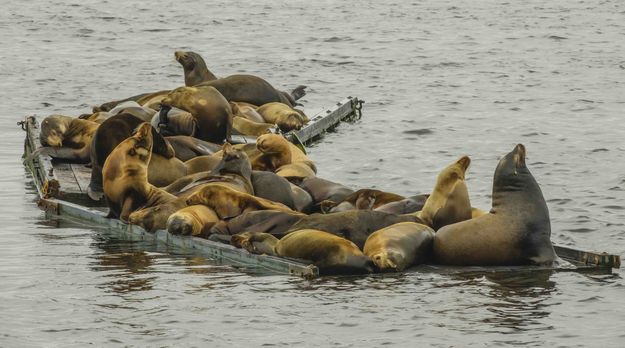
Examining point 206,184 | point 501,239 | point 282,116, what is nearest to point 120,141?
point 206,184

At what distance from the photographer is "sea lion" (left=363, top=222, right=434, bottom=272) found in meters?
11.1

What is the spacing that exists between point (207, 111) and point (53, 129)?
1.89 metres

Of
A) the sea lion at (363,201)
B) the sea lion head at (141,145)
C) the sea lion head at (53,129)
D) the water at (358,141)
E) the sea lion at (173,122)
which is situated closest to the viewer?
the water at (358,141)

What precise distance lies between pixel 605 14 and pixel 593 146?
69.0ft

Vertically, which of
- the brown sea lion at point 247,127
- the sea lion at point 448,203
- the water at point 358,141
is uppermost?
the sea lion at point 448,203

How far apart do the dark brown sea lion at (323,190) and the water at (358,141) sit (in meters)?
2.00

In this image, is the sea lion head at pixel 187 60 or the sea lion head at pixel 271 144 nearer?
the sea lion head at pixel 271 144

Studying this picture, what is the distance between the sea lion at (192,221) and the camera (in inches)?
480

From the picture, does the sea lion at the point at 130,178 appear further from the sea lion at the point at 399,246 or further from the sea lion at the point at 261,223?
the sea lion at the point at 399,246

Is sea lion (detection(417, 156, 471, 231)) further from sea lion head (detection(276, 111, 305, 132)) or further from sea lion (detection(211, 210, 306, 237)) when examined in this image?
sea lion head (detection(276, 111, 305, 132))

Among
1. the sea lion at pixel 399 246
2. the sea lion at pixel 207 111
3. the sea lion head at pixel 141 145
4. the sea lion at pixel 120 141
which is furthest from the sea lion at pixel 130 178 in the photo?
the sea lion at pixel 207 111

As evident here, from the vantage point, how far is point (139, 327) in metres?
9.59

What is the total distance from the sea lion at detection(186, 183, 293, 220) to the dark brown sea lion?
99 centimetres

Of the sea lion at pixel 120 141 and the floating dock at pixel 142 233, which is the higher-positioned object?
the sea lion at pixel 120 141
